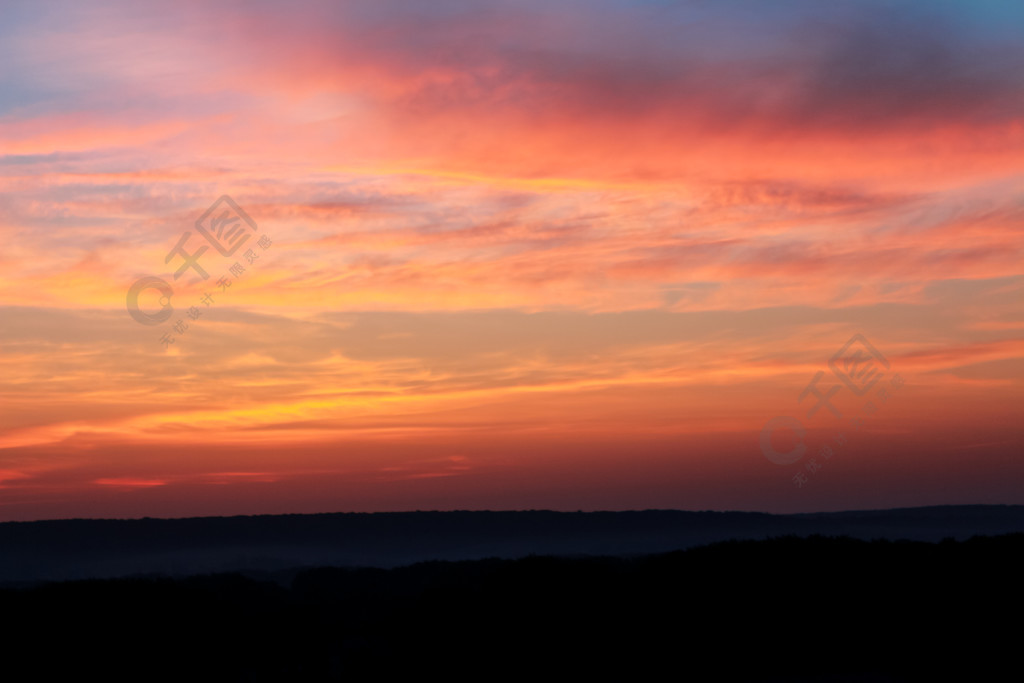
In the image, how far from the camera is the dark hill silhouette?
15988 cm

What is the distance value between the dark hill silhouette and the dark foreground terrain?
363ft

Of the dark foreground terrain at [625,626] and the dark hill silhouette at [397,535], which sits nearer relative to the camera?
the dark foreground terrain at [625,626]

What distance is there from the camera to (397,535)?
186 m

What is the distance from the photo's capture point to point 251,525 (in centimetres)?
18088

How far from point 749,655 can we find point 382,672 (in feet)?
38.4

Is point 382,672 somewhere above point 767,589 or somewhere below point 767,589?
below

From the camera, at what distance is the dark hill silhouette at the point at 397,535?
160 meters

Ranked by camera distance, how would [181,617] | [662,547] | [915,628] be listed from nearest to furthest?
[915,628]
[181,617]
[662,547]

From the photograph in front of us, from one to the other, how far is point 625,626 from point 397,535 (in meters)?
153

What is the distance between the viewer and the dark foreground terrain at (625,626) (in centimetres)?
3278

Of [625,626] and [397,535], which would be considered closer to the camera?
[625,626]

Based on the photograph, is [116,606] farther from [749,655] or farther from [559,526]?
[559,526]

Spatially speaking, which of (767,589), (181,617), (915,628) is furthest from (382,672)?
(915,628)

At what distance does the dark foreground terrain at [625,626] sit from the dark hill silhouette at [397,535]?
11076 cm
